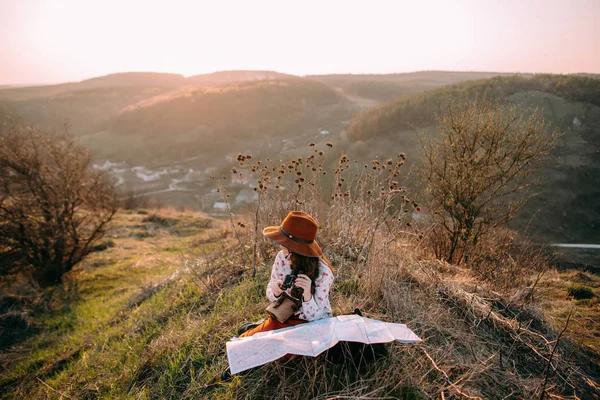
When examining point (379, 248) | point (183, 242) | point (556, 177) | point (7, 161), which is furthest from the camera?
point (556, 177)

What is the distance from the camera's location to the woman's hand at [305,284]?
9.24 ft

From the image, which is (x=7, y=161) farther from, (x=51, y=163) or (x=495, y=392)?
(x=495, y=392)

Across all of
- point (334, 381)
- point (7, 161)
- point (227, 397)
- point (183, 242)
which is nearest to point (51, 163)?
point (7, 161)

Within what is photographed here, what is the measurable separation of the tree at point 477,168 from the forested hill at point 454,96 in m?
26.5

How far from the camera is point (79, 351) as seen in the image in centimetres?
570

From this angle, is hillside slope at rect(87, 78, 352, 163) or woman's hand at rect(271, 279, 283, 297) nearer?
woman's hand at rect(271, 279, 283, 297)

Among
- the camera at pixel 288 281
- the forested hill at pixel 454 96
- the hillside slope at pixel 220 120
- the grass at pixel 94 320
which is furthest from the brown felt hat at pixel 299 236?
the hillside slope at pixel 220 120

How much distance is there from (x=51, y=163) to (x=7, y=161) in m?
0.95

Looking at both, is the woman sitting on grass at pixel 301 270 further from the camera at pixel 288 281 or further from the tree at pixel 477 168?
the tree at pixel 477 168

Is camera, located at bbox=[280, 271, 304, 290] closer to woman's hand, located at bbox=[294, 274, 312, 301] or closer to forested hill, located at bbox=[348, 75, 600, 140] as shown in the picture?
woman's hand, located at bbox=[294, 274, 312, 301]

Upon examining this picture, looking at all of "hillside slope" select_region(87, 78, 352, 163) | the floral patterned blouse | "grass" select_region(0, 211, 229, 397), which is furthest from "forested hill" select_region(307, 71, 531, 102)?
the floral patterned blouse

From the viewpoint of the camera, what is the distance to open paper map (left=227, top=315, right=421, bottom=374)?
8.10 feet

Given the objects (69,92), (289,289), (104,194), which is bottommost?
(104,194)

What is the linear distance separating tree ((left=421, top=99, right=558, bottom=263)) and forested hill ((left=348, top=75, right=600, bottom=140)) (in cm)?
2648
